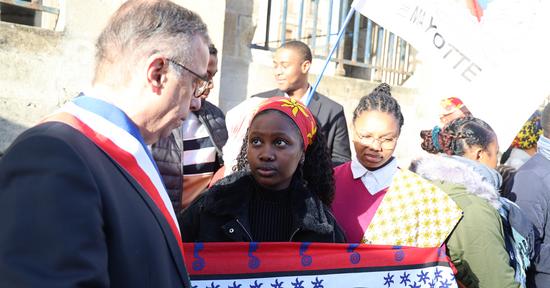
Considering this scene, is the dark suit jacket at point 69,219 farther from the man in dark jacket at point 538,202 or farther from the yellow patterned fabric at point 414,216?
the man in dark jacket at point 538,202

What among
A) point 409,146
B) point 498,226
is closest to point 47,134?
point 498,226

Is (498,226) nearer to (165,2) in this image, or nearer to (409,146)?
(165,2)

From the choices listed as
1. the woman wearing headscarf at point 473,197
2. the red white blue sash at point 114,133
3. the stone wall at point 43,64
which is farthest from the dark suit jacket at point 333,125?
the red white blue sash at point 114,133

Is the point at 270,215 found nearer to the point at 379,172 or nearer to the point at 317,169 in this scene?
the point at 317,169

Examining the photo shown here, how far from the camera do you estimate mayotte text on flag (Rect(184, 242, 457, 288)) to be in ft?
8.31

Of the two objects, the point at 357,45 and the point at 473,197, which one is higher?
the point at 357,45

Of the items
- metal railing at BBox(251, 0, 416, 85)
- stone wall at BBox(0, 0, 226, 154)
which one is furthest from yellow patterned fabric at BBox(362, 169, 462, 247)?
metal railing at BBox(251, 0, 416, 85)

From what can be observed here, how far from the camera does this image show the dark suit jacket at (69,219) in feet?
3.81

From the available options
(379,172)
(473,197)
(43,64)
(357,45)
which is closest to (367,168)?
(379,172)

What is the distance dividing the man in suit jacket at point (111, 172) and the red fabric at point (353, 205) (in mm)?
1719

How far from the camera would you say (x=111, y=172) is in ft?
4.46

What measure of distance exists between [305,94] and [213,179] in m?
1.70

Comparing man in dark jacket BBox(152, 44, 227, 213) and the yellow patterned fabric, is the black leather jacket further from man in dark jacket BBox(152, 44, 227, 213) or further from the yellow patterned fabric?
man in dark jacket BBox(152, 44, 227, 213)

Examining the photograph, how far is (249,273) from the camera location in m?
2.58
